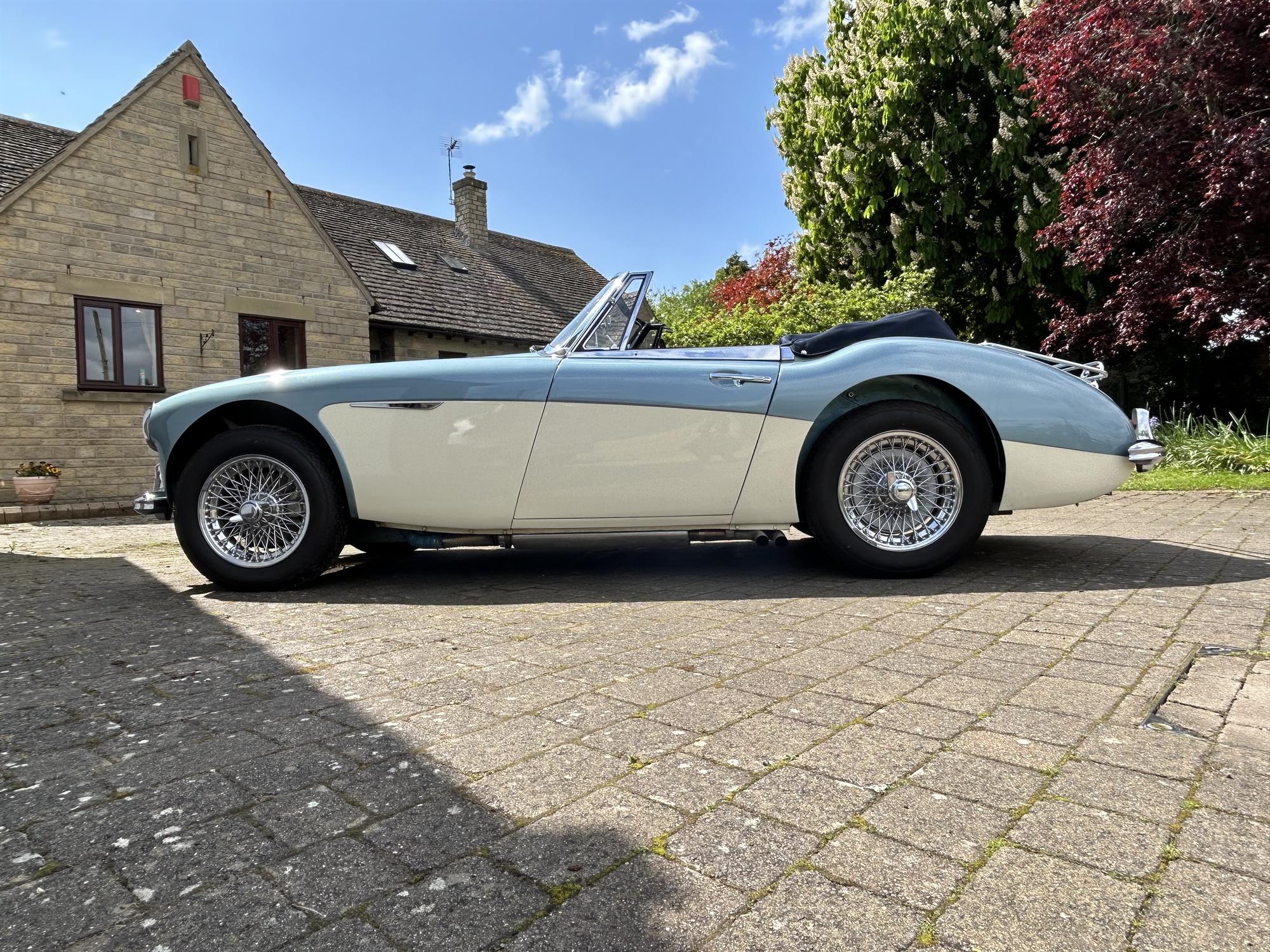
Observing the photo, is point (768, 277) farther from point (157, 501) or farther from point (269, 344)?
point (157, 501)

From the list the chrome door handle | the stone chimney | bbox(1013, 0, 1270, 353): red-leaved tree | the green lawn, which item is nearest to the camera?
Answer: the chrome door handle

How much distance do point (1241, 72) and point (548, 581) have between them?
9613 mm

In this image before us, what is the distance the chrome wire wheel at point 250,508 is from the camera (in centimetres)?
390

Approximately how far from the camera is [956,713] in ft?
6.84

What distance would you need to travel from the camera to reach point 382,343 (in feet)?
52.6

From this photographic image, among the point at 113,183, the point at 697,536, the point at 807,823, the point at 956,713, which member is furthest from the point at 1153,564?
the point at 113,183

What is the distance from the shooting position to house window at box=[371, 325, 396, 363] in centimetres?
1591

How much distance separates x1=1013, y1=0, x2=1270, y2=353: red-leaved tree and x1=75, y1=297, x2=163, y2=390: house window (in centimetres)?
1312

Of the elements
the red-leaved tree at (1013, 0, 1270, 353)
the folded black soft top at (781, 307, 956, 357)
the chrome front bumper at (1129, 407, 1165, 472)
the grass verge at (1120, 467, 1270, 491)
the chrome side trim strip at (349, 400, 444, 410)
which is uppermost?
the red-leaved tree at (1013, 0, 1270, 353)

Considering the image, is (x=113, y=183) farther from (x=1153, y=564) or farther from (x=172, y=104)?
(x=1153, y=564)

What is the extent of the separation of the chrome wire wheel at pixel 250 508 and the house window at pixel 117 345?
9.82 metres

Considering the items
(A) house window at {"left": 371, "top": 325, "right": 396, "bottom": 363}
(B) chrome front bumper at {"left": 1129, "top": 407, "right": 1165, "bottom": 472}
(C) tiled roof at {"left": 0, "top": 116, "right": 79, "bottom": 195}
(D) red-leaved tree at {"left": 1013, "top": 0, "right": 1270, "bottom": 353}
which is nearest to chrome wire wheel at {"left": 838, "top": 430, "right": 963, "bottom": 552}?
(B) chrome front bumper at {"left": 1129, "top": 407, "right": 1165, "bottom": 472}

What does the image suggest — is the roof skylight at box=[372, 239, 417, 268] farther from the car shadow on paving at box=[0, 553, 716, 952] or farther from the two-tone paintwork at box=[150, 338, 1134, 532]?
the car shadow on paving at box=[0, 553, 716, 952]

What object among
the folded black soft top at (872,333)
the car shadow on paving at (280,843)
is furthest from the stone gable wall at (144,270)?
the folded black soft top at (872,333)
